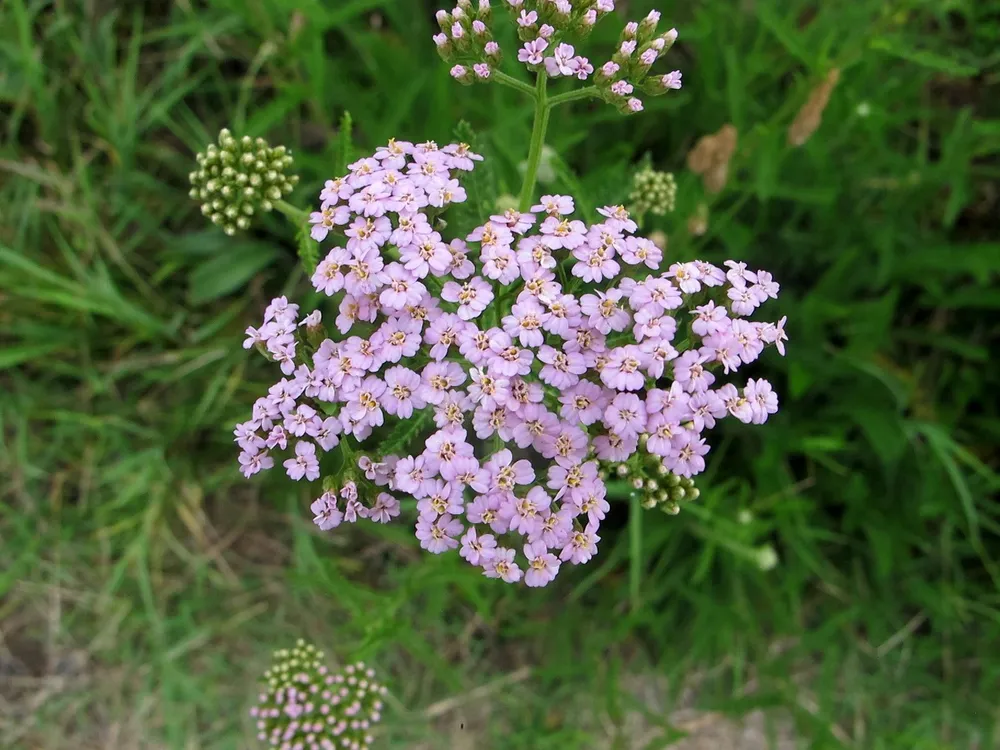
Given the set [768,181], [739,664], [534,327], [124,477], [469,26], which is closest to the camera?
[534,327]

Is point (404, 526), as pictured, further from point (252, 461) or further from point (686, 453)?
point (686, 453)

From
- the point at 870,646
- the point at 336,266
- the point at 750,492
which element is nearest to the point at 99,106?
the point at 336,266

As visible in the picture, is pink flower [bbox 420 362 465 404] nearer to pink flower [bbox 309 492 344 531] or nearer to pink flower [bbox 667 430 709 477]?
pink flower [bbox 309 492 344 531]

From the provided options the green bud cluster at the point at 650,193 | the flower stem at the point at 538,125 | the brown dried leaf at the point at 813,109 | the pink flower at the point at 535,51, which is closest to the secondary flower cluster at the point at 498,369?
the flower stem at the point at 538,125

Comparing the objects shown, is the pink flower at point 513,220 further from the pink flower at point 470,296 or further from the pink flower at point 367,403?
the pink flower at point 367,403

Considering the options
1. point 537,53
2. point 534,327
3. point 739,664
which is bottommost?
point 739,664

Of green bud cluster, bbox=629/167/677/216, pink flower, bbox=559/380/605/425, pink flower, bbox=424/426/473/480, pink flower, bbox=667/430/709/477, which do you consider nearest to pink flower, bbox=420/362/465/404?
pink flower, bbox=424/426/473/480

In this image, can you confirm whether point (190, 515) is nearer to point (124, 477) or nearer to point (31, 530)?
point (124, 477)
